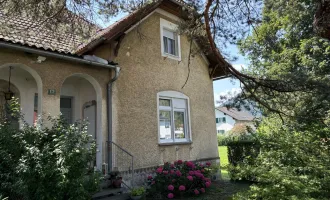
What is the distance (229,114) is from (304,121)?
5053 centimetres

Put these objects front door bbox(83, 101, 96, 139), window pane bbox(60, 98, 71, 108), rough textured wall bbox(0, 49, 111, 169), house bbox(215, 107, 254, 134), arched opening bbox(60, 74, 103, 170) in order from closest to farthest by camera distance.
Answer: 1. rough textured wall bbox(0, 49, 111, 169)
2. front door bbox(83, 101, 96, 139)
3. arched opening bbox(60, 74, 103, 170)
4. window pane bbox(60, 98, 71, 108)
5. house bbox(215, 107, 254, 134)

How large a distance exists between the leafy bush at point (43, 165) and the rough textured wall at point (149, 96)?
3.46 metres

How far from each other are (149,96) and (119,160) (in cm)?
281

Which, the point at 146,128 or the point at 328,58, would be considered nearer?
the point at 146,128

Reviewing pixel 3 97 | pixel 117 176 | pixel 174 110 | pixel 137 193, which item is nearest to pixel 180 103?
pixel 174 110

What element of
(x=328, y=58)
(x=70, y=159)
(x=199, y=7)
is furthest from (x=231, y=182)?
(x=328, y=58)

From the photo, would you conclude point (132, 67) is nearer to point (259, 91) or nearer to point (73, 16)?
point (73, 16)

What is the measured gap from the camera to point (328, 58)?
1689 centimetres

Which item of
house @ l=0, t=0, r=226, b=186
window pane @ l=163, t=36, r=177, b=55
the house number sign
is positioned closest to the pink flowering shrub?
house @ l=0, t=0, r=226, b=186

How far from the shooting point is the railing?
28.5 feet

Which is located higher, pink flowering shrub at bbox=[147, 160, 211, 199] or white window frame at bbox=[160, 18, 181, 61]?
white window frame at bbox=[160, 18, 181, 61]

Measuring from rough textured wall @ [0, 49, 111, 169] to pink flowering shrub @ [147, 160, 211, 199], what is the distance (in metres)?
1.96

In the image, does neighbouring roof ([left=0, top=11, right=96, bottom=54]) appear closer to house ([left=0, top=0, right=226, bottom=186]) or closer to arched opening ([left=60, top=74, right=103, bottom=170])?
house ([left=0, top=0, right=226, bottom=186])

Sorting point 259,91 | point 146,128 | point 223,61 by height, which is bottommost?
point 146,128
